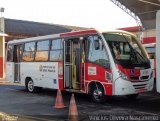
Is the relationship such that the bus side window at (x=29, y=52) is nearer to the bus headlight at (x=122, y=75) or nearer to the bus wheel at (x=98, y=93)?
the bus wheel at (x=98, y=93)

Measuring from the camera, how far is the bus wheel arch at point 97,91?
541 inches

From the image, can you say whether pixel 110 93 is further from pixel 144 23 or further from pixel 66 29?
pixel 66 29

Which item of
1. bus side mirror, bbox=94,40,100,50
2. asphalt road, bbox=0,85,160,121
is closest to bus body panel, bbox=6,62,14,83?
asphalt road, bbox=0,85,160,121

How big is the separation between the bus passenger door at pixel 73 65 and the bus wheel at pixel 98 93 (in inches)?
24.3

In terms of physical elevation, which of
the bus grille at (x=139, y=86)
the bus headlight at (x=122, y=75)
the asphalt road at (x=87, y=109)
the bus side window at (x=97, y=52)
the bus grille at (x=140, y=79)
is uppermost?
the bus side window at (x=97, y=52)

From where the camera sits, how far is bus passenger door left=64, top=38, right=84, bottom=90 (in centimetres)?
1477

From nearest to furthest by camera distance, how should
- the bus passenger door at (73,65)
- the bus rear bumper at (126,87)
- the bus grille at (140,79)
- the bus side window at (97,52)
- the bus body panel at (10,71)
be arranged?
the bus rear bumper at (126,87) → the bus grille at (140,79) → the bus side window at (97,52) → the bus passenger door at (73,65) → the bus body panel at (10,71)

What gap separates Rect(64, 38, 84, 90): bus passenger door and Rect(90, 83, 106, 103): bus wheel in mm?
618

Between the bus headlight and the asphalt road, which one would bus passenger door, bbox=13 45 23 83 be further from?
the bus headlight

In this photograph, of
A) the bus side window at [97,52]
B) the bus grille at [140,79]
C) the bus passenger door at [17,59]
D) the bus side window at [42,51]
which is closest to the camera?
the bus grille at [140,79]

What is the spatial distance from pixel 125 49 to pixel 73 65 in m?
2.39

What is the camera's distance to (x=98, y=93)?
13898 mm

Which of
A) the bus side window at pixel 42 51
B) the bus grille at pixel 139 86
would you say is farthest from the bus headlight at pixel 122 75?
the bus side window at pixel 42 51

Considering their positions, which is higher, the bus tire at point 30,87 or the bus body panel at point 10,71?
the bus body panel at point 10,71
